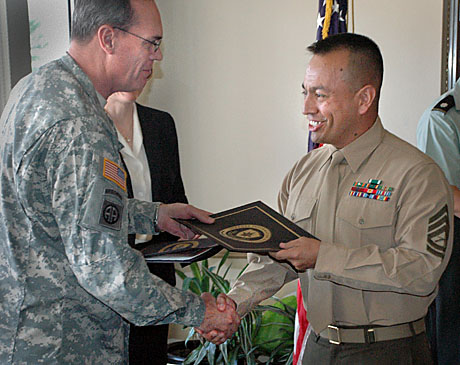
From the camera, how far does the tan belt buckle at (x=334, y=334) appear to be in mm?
1740

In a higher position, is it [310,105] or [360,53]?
[360,53]

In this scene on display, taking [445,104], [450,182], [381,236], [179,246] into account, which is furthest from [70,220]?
[445,104]

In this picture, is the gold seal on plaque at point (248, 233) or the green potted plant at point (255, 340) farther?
the green potted plant at point (255, 340)

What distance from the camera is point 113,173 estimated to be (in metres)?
1.44

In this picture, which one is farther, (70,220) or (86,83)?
(86,83)

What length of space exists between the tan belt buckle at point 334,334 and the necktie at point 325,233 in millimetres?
22

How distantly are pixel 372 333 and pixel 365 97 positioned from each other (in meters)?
0.73

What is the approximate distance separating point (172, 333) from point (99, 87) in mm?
2580

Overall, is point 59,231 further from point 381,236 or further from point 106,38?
point 381,236

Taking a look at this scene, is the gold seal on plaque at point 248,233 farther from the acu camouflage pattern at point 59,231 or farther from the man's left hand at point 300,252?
the acu camouflage pattern at point 59,231

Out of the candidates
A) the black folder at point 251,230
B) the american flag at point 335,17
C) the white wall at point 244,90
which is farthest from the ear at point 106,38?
the white wall at point 244,90

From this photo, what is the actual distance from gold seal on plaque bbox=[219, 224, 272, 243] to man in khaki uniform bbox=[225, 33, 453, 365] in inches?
2.6

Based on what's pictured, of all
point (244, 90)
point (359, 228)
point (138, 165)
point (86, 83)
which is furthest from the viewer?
point (244, 90)

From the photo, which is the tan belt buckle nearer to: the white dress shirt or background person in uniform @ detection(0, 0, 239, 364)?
background person in uniform @ detection(0, 0, 239, 364)
